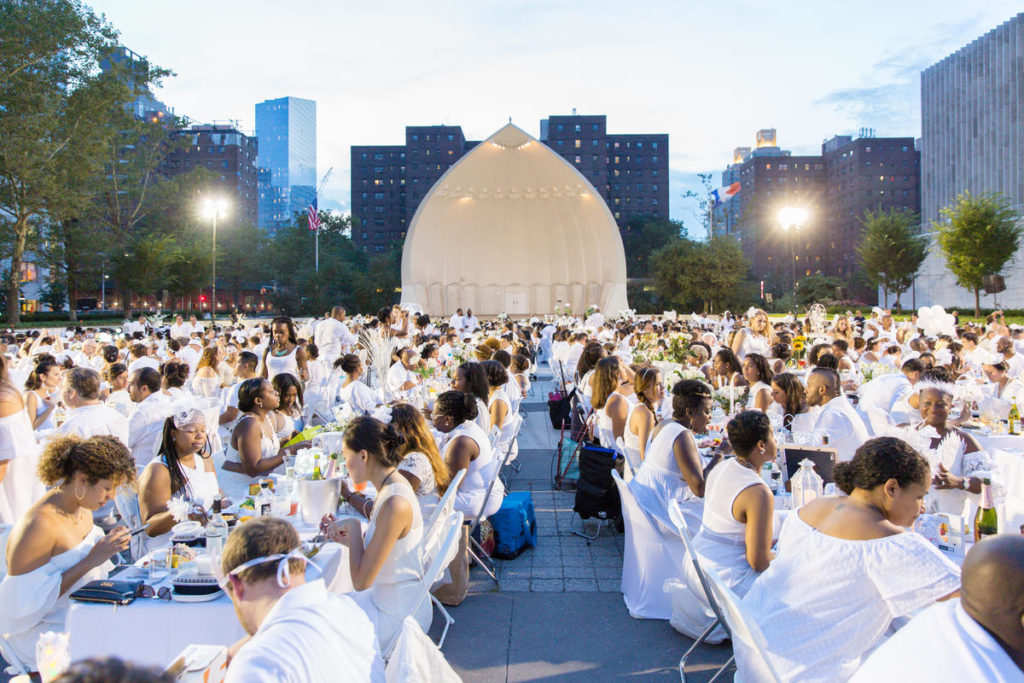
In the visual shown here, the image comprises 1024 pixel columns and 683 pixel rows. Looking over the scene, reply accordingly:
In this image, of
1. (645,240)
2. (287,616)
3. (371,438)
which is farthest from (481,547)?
(645,240)

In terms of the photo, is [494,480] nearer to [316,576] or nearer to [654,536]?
[654,536]

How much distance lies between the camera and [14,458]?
164 inches

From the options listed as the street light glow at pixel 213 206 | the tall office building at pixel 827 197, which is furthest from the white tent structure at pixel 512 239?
the tall office building at pixel 827 197

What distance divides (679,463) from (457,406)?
144cm

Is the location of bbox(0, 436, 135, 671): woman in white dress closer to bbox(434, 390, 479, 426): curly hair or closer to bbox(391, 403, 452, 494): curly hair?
bbox(391, 403, 452, 494): curly hair

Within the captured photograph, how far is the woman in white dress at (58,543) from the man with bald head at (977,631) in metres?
2.82

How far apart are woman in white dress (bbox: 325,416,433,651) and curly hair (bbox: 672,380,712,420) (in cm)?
171

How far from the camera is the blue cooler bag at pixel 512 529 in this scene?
16.8ft

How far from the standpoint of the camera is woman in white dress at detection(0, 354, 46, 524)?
412cm

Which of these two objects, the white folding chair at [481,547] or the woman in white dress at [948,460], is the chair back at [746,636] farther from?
the white folding chair at [481,547]

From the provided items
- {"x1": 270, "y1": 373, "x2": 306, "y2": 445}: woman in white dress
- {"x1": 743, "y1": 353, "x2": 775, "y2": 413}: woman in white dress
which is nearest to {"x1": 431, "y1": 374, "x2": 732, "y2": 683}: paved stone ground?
{"x1": 743, "y1": 353, "x2": 775, "y2": 413}: woman in white dress

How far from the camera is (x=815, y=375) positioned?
5.30m

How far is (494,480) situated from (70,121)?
30186mm

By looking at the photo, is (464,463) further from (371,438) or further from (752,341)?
(752,341)
